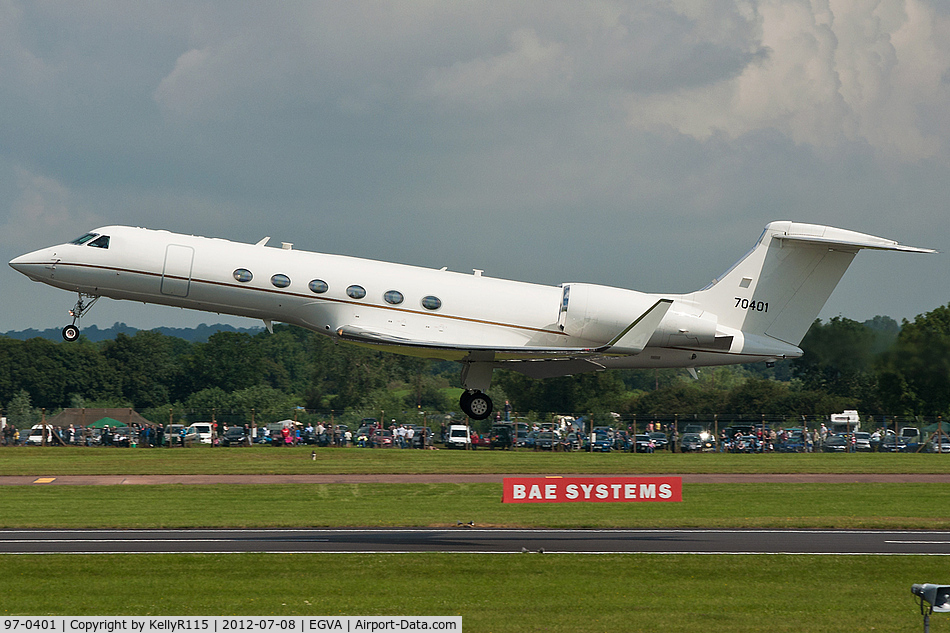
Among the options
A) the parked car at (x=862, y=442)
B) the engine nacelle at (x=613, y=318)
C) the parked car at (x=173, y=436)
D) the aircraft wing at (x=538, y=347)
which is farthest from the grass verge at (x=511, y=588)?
the parked car at (x=173, y=436)

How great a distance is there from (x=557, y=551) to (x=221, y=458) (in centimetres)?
3080

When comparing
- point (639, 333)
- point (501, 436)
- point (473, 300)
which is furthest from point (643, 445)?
point (639, 333)

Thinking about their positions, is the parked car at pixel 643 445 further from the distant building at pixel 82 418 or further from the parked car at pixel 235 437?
the distant building at pixel 82 418

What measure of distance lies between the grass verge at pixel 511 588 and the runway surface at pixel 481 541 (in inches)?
51.0

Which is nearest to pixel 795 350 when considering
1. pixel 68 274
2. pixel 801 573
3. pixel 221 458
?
pixel 801 573

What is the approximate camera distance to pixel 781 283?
27016mm

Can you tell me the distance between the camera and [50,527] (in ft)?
106

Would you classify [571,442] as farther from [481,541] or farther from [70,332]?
[70,332]

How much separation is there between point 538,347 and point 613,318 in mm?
2034

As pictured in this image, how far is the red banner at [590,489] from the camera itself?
34500 millimetres

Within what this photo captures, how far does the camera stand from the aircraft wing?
953 inches

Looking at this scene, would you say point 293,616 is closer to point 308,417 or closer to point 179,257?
point 179,257

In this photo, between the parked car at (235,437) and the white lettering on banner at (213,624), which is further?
the parked car at (235,437)

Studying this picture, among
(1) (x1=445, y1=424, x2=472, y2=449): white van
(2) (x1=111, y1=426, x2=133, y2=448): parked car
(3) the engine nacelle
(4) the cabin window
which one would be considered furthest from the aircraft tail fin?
(2) (x1=111, y1=426, x2=133, y2=448): parked car
